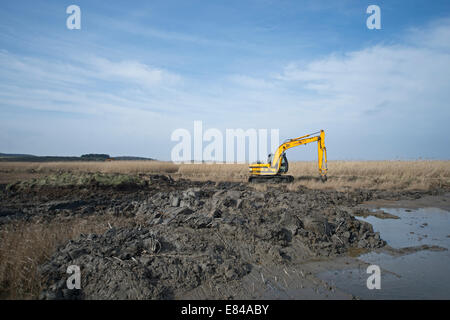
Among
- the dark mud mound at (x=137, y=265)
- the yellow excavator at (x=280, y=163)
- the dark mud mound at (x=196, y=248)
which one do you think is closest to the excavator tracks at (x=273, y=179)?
the yellow excavator at (x=280, y=163)

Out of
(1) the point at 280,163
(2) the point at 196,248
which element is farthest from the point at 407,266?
(1) the point at 280,163

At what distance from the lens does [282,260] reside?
5.24 m

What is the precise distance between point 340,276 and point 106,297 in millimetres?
3653

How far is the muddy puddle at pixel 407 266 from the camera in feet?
14.3

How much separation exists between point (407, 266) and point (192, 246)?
3971 millimetres

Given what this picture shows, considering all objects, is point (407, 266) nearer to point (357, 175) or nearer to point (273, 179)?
point (273, 179)

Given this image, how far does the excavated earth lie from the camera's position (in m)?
4.12

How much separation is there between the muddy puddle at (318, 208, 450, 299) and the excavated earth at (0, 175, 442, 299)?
642 millimetres

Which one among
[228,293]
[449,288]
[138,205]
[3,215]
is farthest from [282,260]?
[3,215]

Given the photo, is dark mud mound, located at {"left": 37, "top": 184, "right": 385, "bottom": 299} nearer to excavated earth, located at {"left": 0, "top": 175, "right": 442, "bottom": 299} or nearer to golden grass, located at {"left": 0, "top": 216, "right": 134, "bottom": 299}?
excavated earth, located at {"left": 0, "top": 175, "right": 442, "bottom": 299}

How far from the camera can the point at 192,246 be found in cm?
520

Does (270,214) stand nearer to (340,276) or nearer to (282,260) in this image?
(282,260)

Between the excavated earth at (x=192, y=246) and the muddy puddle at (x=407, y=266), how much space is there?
64cm
